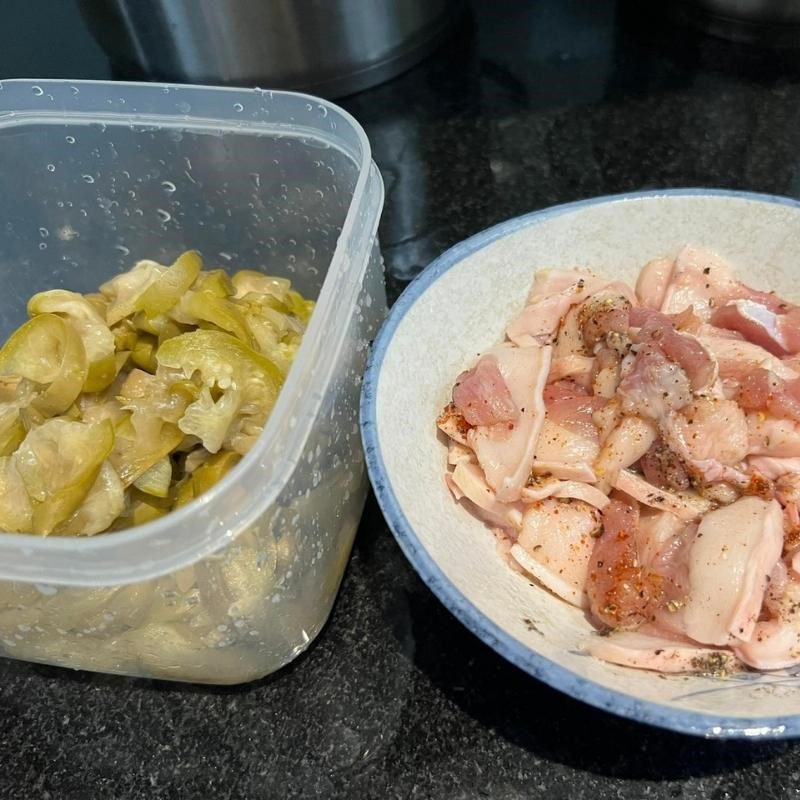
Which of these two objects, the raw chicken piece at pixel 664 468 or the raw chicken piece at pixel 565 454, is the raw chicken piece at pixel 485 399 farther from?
the raw chicken piece at pixel 664 468

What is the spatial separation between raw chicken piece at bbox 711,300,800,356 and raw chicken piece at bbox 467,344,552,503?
22 centimetres

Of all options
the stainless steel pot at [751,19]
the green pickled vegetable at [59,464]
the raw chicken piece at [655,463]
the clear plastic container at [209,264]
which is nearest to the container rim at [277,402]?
the clear plastic container at [209,264]

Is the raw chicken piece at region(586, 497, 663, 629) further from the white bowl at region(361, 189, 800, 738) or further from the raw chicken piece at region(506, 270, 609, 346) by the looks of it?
Answer: the raw chicken piece at region(506, 270, 609, 346)

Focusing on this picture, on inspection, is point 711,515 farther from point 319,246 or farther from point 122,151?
point 122,151

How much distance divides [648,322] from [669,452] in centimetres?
15

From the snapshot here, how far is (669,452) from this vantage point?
2.66 ft

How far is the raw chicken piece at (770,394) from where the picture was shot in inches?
31.6

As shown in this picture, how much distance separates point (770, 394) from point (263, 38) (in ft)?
3.40

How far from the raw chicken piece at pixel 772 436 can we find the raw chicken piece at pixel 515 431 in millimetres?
213

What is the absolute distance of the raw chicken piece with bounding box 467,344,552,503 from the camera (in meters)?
0.81

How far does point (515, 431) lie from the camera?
2.78 ft

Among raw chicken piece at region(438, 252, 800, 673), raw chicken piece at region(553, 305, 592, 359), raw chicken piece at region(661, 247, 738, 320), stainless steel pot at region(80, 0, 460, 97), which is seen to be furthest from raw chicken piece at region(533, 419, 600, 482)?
stainless steel pot at region(80, 0, 460, 97)

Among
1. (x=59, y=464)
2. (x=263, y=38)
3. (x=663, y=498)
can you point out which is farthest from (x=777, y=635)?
(x=263, y=38)

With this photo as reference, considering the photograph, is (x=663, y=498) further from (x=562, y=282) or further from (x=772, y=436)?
(x=562, y=282)
